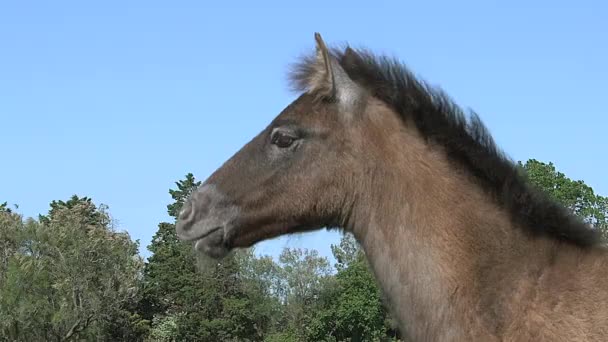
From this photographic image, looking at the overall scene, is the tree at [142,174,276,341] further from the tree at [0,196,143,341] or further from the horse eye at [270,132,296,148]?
the horse eye at [270,132,296,148]

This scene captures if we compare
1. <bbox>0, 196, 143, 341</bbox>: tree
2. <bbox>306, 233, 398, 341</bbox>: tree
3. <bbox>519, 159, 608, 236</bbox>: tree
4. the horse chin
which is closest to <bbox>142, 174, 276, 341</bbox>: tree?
<bbox>306, 233, 398, 341</bbox>: tree

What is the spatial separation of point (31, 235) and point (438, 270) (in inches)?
2666

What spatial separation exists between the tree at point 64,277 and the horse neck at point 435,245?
211 ft

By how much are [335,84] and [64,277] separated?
225ft

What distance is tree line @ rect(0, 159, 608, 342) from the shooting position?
6856 centimetres

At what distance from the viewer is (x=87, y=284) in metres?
74.3

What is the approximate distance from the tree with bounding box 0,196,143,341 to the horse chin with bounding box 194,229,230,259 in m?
63.1

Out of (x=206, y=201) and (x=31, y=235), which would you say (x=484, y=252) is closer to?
(x=206, y=201)

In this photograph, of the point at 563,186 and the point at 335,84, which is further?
the point at 563,186

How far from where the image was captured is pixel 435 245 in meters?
7.11

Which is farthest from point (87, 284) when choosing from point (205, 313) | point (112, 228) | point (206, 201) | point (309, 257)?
point (206, 201)

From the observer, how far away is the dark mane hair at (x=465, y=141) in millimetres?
7012

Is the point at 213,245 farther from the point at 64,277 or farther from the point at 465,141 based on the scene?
the point at 64,277

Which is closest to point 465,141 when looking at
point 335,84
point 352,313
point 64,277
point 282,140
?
point 335,84
